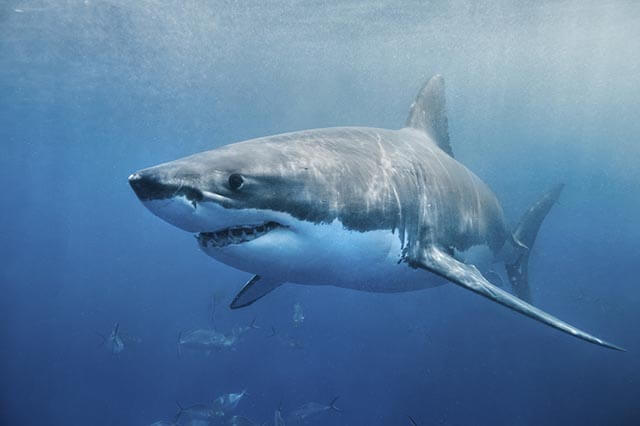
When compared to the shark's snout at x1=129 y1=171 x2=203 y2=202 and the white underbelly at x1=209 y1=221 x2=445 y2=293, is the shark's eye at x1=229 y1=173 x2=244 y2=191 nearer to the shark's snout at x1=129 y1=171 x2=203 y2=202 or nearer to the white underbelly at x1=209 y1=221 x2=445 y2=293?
the shark's snout at x1=129 y1=171 x2=203 y2=202

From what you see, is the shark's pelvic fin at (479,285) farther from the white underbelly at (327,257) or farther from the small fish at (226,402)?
the small fish at (226,402)

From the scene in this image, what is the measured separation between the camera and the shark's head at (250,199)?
2.33 meters

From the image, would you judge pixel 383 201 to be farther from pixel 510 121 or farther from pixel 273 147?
pixel 510 121

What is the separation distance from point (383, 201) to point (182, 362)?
56.6 ft

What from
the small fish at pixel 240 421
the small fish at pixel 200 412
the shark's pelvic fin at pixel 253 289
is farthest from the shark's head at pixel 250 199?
the small fish at pixel 200 412

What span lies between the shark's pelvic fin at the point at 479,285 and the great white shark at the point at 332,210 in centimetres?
1

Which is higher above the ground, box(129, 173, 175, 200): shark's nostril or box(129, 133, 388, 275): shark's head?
box(129, 173, 175, 200): shark's nostril

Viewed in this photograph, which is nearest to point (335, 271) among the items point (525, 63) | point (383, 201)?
point (383, 201)

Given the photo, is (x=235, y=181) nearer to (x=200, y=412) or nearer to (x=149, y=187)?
(x=149, y=187)

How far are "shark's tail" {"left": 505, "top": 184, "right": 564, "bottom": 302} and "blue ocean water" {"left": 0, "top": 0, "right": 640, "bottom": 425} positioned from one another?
20.4ft

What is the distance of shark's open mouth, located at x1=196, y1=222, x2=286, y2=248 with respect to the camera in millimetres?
2656

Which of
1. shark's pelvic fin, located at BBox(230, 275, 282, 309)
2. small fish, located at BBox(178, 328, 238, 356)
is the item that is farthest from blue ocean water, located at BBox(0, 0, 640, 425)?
shark's pelvic fin, located at BBox(230, 275, 282, 309)

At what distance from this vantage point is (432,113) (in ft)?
20.1

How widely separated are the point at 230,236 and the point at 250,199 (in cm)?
28
